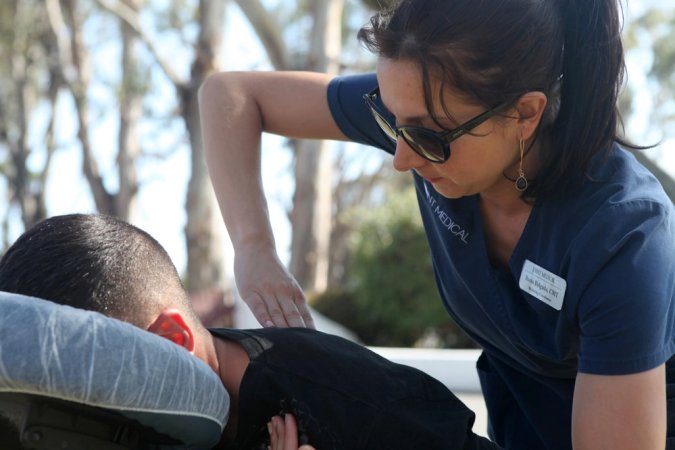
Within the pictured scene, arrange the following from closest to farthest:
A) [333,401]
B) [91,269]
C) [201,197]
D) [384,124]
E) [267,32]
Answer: [91,269]
[333,401]
[384,124]
[267,32]
[201,197]

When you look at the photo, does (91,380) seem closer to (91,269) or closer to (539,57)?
(91,269)

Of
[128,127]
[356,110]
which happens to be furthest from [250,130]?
[128,127]

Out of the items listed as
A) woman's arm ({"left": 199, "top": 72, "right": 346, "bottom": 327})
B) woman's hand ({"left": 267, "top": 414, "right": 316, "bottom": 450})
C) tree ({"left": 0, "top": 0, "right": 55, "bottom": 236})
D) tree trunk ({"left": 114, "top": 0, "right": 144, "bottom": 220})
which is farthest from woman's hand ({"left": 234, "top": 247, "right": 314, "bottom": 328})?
tree ({"left": 0, "top": 0, "right": 55, "bottom": 236})

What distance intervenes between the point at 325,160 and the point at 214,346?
10.2 metres

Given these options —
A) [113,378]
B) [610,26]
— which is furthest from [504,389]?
[113,378]

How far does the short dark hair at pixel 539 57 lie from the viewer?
1858 millimetres

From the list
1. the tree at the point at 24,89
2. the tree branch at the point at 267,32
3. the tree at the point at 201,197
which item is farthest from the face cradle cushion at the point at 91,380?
the tree at the point at 24,89

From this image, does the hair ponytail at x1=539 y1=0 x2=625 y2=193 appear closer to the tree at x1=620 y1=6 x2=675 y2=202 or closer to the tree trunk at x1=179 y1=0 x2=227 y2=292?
the tree trunk at x1=179 y1=0 x2=227 y2=292

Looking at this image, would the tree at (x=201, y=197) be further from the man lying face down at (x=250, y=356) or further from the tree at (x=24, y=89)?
the man lying face down at (x=250, y=356)

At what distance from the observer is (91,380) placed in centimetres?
147

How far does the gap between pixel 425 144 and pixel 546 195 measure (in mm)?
269

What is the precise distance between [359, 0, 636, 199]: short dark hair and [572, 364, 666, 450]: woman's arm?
0.39m

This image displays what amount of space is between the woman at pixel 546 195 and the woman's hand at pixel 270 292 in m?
0.40

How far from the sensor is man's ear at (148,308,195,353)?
1.79 m
